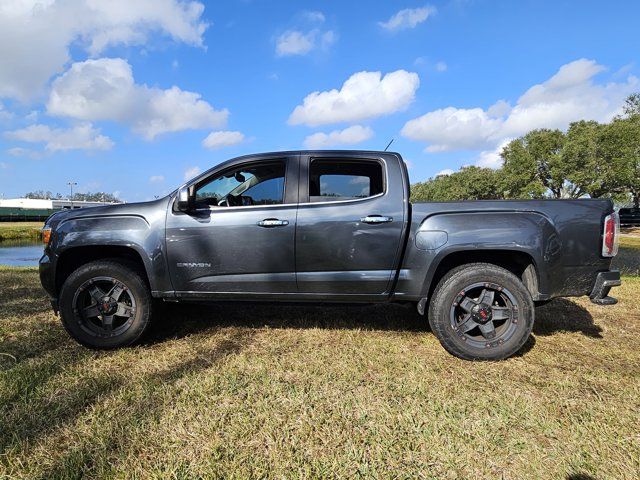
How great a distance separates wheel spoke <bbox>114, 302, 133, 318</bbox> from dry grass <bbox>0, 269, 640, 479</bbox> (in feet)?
1.08

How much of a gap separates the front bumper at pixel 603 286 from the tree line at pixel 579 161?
28.9 metres

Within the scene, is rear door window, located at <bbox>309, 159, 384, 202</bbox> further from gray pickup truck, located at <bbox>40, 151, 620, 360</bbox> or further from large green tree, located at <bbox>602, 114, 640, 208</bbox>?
large green tree, located at <bbox>602, 114, 640, 208</bbox>

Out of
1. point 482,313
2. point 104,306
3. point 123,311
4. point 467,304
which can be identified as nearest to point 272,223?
point 123,311

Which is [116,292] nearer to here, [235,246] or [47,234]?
[47,234]

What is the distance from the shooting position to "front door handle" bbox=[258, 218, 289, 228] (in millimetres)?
3406

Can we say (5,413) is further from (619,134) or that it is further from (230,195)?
(619,134)

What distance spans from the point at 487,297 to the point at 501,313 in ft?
0.58

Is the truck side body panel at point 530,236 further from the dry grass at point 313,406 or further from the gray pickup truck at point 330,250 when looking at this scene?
the dry grass at point 313,406

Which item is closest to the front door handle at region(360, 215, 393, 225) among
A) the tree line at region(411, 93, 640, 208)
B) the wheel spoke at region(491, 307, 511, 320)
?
the wheel spoke at region(491, 307, 511, 320)

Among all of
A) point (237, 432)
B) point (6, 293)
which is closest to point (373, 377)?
point (237, 432)

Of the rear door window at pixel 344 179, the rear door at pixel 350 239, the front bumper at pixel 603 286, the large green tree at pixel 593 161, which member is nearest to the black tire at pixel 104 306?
the rear door at pixel 350 239

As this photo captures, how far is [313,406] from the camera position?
2.52 meters

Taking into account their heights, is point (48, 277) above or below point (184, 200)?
below

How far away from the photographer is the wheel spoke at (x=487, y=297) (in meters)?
3.30
